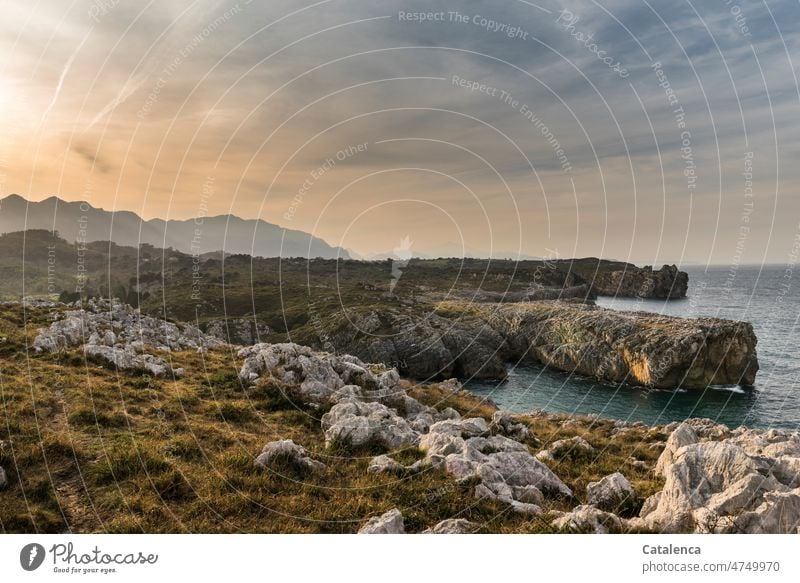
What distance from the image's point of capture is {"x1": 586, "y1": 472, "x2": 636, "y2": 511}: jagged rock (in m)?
13.1

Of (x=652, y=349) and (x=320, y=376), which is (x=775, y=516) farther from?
(x=652, y=349)

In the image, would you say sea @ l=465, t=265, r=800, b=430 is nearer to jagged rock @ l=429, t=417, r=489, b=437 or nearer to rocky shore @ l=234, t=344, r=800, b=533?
rocky shore @ l=234, t=344, r=800, b=533

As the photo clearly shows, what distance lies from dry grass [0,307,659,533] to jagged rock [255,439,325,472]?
35 cm

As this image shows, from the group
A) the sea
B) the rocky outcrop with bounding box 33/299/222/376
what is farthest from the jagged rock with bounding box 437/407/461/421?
the sea

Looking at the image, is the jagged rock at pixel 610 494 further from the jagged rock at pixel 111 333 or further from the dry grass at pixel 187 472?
the jagged rock at pixel 111 333

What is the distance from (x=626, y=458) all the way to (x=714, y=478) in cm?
918

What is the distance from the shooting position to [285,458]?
14281 mm

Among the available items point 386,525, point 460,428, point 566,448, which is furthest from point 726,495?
point 460,428

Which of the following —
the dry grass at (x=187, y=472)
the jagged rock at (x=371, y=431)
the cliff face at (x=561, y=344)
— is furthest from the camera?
the cliff face at (x=561, y=344)

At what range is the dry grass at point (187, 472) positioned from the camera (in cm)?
1142

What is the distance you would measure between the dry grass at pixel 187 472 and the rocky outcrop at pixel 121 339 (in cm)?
354

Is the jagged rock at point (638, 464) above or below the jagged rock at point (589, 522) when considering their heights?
below

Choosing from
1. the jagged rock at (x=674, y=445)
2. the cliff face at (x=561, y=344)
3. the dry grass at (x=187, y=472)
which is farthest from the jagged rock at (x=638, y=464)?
the cliff face at (x=561, y=344)
